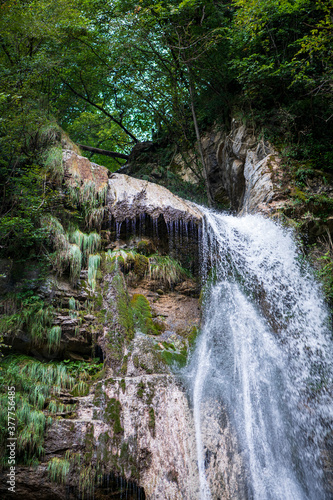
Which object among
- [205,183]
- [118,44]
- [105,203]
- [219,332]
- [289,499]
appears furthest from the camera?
[205,183]

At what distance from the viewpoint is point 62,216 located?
23.2 ft

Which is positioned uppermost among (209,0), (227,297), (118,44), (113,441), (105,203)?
(209,0)

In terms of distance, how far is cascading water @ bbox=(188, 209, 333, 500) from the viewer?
15.3ft

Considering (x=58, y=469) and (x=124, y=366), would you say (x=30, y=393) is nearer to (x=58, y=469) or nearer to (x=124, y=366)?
(x=58, y=469)

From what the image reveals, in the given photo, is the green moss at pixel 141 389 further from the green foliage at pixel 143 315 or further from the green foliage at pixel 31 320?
the green foliage at pixel 31 320

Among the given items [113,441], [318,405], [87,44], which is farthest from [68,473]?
[87,44]

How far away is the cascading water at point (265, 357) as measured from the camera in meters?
4.67

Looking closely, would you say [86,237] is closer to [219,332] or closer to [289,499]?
[219,332]

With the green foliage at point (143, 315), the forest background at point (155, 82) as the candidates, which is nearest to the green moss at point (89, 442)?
the green foliage at point (143, 315)

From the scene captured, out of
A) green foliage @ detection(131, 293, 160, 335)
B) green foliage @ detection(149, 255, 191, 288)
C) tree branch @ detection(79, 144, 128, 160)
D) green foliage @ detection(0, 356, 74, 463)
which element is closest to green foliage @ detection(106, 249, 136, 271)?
green foliage @ detection(149, 255, 191, 288)

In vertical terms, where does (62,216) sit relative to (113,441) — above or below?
above

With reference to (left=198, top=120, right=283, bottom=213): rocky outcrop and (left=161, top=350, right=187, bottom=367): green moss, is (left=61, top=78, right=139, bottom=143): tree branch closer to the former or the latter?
(left=198, top=120, right=283, bottom=213): rocky outcrop

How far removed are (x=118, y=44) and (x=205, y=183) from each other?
4.81 meters

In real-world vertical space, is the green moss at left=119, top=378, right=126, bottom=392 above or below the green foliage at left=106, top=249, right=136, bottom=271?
below
